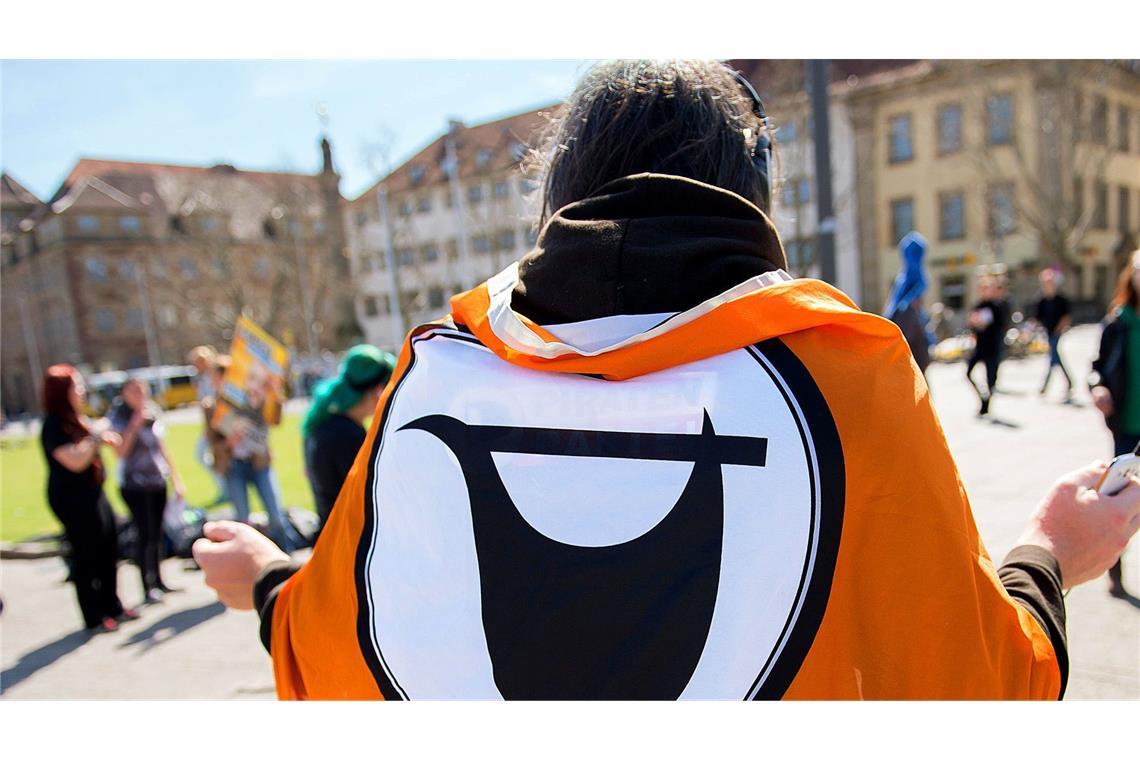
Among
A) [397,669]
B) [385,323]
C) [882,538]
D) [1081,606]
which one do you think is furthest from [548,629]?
[385,323]

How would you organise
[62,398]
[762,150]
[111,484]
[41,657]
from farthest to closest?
[111,484], [62,398], [41,657], [762,150]

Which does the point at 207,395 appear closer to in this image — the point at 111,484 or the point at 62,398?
the point at 62,398

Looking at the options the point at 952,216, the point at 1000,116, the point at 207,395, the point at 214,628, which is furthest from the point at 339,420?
the point at 952,216

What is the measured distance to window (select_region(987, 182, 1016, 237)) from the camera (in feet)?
84.7

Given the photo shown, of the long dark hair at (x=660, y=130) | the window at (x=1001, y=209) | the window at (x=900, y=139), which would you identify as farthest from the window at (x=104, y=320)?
the long dark hair at (x=660, y=130)

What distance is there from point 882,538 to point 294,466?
1099cm

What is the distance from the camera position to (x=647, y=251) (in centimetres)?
81

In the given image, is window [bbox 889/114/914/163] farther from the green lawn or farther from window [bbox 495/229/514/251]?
the green lawn

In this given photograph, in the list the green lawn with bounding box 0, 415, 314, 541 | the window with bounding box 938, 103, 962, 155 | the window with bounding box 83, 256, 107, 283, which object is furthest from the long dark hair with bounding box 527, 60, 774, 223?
the window with bounding box 83, 256, 107, 283

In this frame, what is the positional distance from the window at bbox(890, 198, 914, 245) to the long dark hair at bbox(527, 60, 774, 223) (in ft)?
104

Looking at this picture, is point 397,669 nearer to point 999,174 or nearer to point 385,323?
point 999,174

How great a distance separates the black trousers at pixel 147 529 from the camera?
546 centimetres

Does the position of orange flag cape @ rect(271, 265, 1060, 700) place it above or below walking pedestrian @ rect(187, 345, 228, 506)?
above

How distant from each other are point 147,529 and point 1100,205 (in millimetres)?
31303
